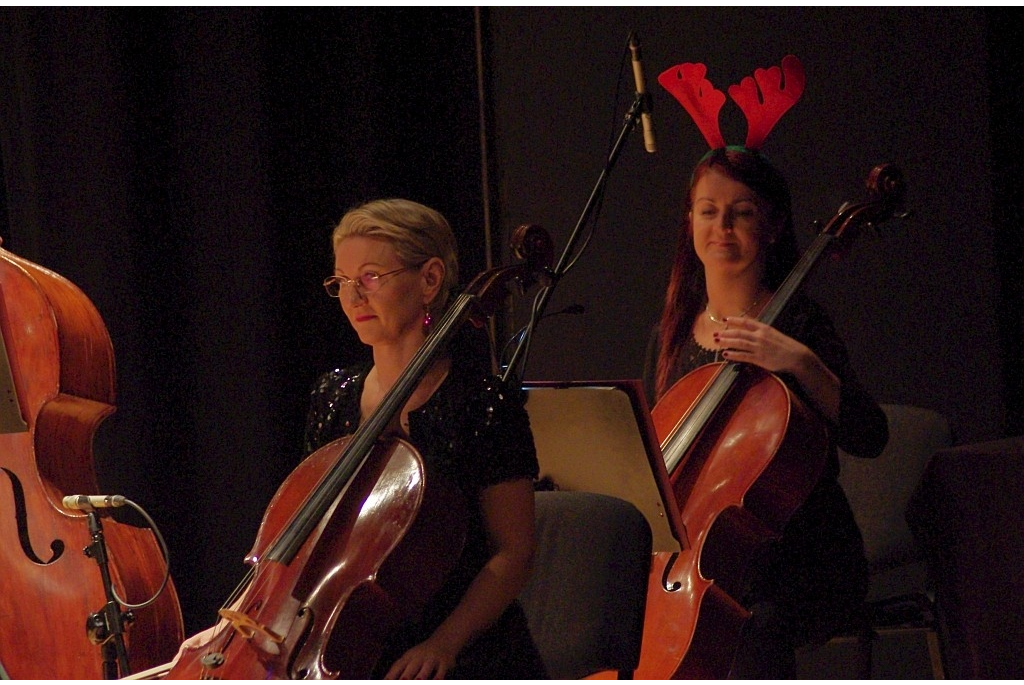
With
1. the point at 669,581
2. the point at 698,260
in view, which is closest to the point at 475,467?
the point at 669,581

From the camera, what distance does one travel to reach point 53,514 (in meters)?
1.96

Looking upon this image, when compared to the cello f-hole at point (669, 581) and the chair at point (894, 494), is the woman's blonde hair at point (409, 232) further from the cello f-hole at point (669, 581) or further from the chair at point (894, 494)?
the chair at point (894, 494)

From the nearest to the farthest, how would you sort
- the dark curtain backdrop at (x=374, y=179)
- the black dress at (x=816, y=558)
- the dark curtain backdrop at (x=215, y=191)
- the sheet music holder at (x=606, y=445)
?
1. the sheet music holder at (x=606, y=445)
2. the black dress at (x=816, y=558)
3. the dark curtain backdrop at (x=374, y=179)
4. the dark curtain backdrop at (x=215, y=191)

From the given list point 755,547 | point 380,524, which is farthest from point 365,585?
point 755,547

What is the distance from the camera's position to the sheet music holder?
1.81m

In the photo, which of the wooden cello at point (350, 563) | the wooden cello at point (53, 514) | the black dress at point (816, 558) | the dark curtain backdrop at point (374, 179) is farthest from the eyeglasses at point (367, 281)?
the dark curtain backdrop at point (374, 179)

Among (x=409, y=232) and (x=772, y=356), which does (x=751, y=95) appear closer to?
(x=772, y=356)

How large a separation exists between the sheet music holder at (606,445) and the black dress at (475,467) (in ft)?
0.57

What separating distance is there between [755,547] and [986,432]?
2.97ft

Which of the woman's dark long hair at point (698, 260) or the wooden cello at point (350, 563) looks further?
the woman's dark long hair at point (698, 260)

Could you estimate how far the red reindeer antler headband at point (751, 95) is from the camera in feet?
7.50

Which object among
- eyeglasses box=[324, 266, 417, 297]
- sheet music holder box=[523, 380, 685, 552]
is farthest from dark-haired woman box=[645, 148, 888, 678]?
eyeglasses box=[324, 266, 417, 297]

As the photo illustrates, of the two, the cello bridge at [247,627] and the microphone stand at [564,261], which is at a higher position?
the microphone stand at [564,261]

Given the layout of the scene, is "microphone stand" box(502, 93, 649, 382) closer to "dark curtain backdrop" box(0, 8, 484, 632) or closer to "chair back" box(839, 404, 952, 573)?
"chair back" box(839, 404, 952, 573)
